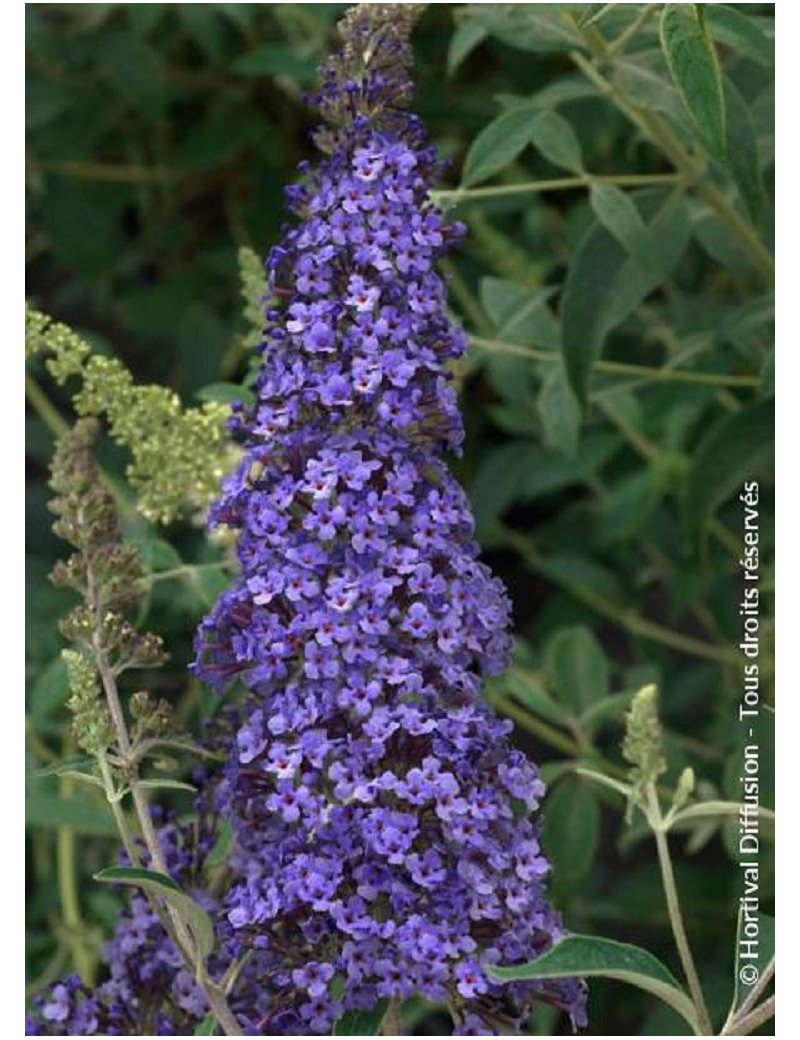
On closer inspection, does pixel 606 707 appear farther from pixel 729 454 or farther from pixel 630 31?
pixel 630 31

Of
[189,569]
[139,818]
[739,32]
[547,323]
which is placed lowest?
[139,818]

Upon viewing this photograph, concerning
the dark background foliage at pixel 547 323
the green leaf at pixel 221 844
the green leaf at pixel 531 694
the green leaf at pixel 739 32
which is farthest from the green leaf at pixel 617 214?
the green leaf at pixel 221 844

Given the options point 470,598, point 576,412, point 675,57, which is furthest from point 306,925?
point 576,412

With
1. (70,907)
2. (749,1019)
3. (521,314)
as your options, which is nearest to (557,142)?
(521,314)

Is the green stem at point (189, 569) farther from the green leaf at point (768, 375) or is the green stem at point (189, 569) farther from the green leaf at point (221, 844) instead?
the green leaf at point (768, 375)

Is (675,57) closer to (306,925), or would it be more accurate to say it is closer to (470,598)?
(470,598)

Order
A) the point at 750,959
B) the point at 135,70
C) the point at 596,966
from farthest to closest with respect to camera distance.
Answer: the point at 135,70 → the point at 750,959 → the point at 596,966
